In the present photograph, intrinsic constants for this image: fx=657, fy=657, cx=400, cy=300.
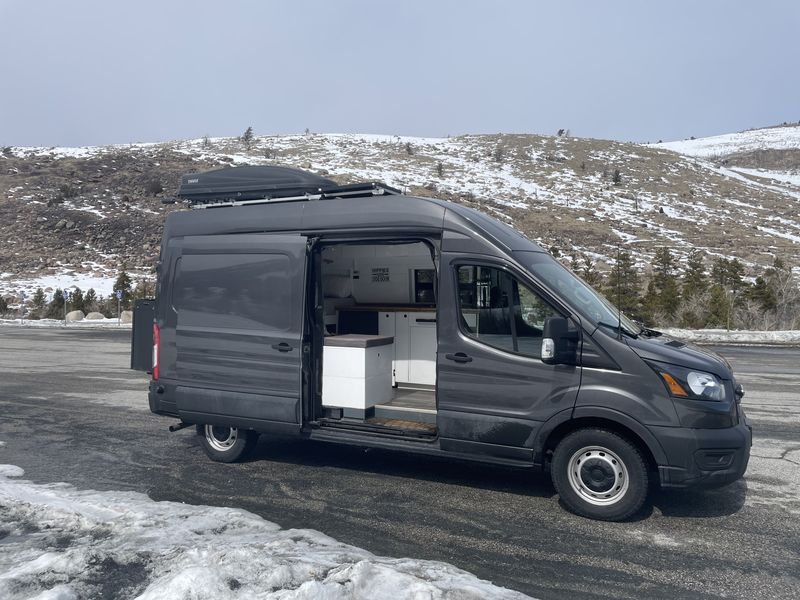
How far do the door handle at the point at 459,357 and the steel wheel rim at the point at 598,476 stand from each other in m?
1.21

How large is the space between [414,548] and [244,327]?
3.03m

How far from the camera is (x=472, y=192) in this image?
62.6 metres

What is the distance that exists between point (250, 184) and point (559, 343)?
12.4 ft

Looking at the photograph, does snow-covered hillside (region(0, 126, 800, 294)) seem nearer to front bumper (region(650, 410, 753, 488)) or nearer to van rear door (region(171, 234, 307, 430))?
van rear door (region(171, 234, 307, 430))

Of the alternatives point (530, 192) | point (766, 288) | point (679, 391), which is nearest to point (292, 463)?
point (679, 391)

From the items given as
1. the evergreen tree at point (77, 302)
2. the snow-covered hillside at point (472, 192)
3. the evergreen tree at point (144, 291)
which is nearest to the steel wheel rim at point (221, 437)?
the evergreen tree at point (144, 291)

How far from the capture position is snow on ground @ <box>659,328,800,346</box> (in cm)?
2161

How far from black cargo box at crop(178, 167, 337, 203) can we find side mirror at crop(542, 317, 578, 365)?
279 centimetres

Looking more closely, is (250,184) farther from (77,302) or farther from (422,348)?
(77,302)

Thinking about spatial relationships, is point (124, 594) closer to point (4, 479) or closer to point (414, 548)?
point (414, 548)

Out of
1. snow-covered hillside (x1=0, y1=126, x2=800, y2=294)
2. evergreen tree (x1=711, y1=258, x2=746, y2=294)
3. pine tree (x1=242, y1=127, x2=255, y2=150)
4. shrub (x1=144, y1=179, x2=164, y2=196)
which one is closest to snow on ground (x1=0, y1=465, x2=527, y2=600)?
evergreen tree (x1=711, y1=258, x2=746, y2=294)

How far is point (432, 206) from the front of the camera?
6.17m

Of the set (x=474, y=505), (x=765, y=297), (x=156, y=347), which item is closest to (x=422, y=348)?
(x=474, y=505)

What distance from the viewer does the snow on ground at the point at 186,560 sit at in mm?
4020
